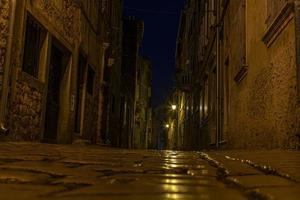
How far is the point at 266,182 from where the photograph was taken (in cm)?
211

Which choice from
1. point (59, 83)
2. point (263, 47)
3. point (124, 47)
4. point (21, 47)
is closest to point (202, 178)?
point (263, 47)

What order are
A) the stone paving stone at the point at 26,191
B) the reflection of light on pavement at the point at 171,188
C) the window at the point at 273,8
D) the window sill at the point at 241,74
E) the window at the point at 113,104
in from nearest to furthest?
the stone paving stone at the point at 26,191, the reflection of light on pavement at the point at 171,188, the window at the point at 273,8, the window sill at the point at 241,74, the window at the point at 113,104

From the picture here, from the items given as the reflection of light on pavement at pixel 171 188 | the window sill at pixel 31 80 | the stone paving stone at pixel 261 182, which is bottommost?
the reflection of light on pavement at pixel 171 188

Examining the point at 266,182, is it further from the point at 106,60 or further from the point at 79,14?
the point at 106,60

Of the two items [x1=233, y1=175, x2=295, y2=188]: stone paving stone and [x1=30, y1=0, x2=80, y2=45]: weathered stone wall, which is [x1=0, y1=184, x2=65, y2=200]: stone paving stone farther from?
[x1=30, y1=0, x2=80, y2=45]: weathered stone wall

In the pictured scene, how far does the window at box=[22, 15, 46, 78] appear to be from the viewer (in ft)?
26.0

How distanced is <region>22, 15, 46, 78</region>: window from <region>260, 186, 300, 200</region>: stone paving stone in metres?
6.55

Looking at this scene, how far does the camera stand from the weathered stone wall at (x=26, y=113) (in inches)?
289

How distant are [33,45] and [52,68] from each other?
1.74 m

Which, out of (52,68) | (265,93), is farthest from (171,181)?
(52,68)

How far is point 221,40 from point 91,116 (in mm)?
4383

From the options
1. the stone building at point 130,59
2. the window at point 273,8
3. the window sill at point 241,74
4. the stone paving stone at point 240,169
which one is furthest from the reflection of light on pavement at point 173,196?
the stone building at point 130,59

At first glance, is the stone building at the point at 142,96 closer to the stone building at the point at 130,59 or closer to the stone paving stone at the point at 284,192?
the stone building at the point at 130,59

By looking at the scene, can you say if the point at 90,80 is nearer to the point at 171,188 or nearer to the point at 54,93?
the point at 54,93
